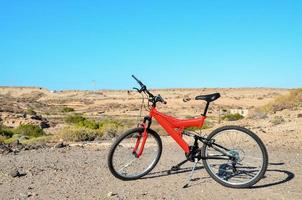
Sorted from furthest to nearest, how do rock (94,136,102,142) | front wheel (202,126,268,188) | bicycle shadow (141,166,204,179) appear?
rock (94,136,102,142) < bicycle shadow (141,166,204,179) < front wheel (202,126,268,188)

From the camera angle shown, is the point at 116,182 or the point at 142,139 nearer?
the point at 116,182

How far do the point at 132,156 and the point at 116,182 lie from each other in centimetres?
62

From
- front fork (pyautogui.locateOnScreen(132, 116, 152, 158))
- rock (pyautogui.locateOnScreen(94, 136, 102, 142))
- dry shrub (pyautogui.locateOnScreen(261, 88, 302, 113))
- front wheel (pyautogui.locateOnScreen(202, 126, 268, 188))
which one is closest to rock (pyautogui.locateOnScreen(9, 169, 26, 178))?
front fork (pyautogui.locateOnScreen(132, 116, 152, 158))

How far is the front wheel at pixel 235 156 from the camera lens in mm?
7613

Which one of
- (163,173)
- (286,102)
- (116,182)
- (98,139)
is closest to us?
(116,182)

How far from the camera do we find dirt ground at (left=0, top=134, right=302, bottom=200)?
23.9 ft

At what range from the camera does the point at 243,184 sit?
7.61 meters

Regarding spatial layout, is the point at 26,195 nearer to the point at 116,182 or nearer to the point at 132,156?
the point at 116,182

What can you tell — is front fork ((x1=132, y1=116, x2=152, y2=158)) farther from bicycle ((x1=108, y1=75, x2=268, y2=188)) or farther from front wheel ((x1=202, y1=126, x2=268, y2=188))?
front wheel ((x1=202, y1=126, x2=268, y2=188))

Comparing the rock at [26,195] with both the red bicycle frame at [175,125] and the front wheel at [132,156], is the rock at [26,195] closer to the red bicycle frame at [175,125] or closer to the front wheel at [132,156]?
the front wheel at [132,156]

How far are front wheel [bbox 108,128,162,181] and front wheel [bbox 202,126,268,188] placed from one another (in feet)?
3.71

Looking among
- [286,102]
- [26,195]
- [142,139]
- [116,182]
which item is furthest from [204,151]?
[286,102]

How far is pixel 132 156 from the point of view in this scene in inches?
338

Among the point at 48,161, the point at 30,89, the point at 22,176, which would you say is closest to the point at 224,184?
the point at 22,176
